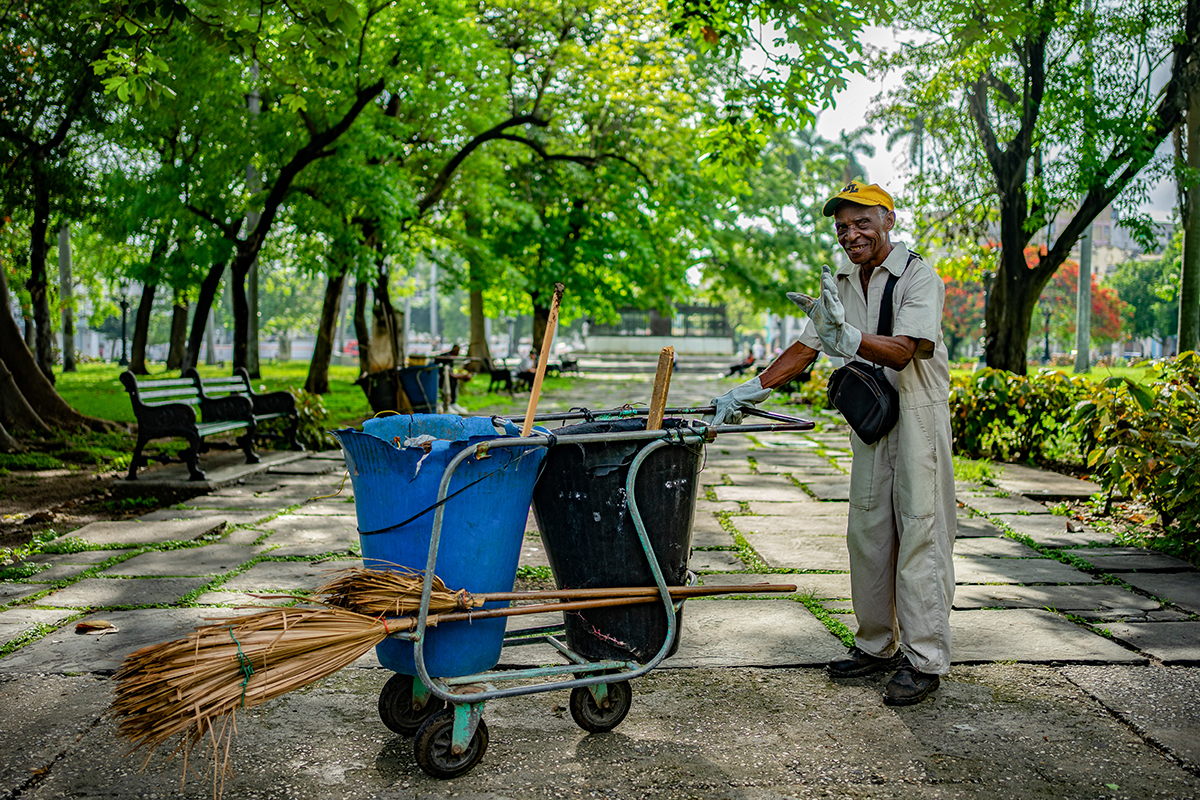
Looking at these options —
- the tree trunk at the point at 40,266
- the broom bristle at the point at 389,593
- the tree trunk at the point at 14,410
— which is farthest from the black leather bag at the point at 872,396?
the tree trunk at the point at 40,266

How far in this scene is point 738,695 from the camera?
3.43 m

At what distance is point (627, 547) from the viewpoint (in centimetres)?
295

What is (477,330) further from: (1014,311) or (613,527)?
(613,527)

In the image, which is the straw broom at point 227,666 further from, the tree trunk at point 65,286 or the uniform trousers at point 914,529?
the tree trunk at point 65,286

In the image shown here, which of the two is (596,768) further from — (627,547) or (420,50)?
(420,50)

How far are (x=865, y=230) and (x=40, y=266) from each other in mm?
20194

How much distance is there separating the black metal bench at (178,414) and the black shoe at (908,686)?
626cm

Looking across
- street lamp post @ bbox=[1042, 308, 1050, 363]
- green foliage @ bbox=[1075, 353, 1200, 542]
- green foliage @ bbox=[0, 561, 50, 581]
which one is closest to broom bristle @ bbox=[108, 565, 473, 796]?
green foliage @ bbox=[0, 561, 50, 581]

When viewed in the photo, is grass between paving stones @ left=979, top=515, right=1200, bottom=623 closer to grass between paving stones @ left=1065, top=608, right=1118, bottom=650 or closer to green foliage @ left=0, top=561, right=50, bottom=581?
grass between paving stones @ left=1065, top=608, right=1118, bottom=650

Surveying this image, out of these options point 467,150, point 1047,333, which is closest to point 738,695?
point 467,150

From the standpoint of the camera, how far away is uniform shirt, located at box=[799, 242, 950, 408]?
11.1ft

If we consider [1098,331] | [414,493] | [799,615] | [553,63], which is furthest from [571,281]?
[1098,331]

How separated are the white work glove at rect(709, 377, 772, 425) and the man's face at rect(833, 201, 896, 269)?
0.71 metres

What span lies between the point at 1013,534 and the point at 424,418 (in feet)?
14.4
